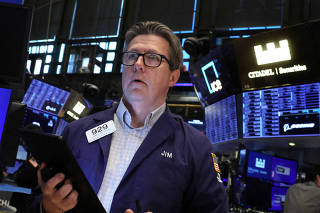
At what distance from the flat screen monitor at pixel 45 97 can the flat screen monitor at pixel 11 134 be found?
4151mm

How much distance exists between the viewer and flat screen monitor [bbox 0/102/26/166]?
1766 millimetres

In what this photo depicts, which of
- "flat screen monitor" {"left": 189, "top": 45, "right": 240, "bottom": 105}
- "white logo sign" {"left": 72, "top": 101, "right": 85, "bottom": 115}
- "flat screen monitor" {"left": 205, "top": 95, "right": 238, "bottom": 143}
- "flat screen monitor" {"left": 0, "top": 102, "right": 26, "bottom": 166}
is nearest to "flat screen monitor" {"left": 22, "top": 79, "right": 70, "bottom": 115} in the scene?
"white logo sign" {"left": 72, "top": 101, "right": 85, "bottom": 115}

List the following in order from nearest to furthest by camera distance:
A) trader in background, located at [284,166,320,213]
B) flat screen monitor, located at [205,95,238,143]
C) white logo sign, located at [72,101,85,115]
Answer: trader in background, located at [284,166,320,213]
flat screen monitor, located at [205,95,238,143]
white logo sign, located at [72,101,85,115]

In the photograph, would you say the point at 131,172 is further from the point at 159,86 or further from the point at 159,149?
the point at 159,86

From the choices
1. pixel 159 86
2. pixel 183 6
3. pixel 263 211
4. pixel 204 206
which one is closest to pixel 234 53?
pixel 263 211

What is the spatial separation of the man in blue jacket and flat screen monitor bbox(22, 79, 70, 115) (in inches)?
183

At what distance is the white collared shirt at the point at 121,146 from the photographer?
1350 mm

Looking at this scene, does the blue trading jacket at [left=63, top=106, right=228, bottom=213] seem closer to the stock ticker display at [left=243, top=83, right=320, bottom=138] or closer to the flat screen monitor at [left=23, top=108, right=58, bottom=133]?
the stock ticker display at [left=243, top=83, right=320, bottom=138]

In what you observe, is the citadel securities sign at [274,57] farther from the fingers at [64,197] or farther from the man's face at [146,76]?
the fingers at [64,197]

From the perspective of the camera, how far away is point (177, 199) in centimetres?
134

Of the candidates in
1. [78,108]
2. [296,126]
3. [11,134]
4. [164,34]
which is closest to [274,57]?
[296,126]

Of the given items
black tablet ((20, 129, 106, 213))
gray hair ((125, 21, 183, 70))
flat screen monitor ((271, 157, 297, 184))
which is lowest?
flat screen monitor ((271, 157, 297, 184))

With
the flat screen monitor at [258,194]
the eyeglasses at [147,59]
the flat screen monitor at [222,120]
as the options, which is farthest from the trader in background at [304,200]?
the eyeglasses at [147,59]

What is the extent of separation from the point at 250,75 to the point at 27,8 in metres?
3.10
